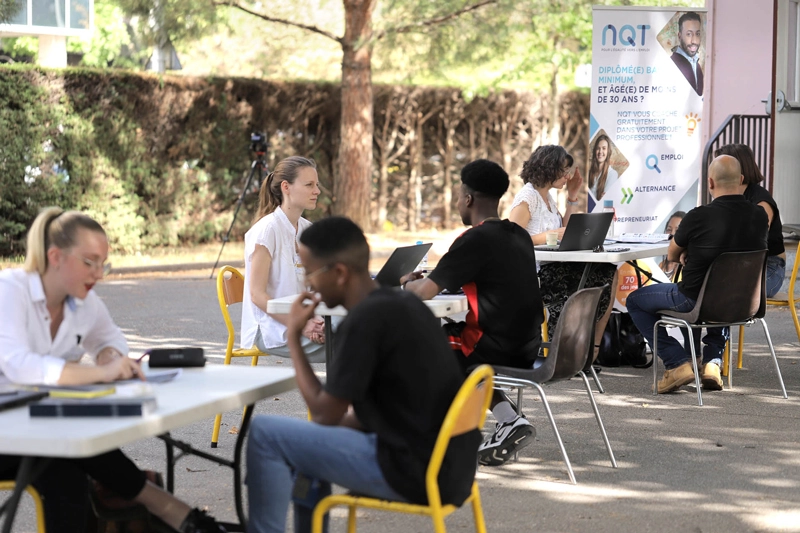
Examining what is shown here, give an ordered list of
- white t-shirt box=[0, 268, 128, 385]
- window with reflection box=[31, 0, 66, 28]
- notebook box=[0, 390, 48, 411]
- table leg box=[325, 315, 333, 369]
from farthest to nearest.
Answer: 1. window with reflection box=[31, 0, 66, 28]
2. table leg box=[325, 315, 333, 369]
3. white t-shirt box=[0, 268, 128, 385]
4. notebook box=[0, 390, 48, 411]

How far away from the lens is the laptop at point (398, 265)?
4.83 meters

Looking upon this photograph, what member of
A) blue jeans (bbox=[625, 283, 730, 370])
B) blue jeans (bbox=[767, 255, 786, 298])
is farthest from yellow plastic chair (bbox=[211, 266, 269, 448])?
blue jeans (bbox=[767, 255, 786, 298])

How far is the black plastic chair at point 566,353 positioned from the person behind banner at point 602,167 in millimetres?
5470

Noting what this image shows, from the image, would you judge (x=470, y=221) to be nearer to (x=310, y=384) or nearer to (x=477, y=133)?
(x=310, y=384)

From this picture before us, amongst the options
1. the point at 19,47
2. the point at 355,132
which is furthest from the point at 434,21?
the point at 19,47

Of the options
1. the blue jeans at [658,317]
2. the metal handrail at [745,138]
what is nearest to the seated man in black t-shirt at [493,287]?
the blue jeans at [658,317]

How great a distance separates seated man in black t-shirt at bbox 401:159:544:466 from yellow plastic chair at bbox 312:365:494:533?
1.57m

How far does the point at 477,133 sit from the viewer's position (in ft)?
65.0

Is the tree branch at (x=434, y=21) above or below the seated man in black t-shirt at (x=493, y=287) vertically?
above

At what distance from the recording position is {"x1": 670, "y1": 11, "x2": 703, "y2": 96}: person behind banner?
10.4 m

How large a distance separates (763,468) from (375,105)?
45.4ft

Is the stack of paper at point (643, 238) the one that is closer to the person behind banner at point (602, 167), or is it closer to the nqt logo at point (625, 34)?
the person behind banner at point (602, 167)

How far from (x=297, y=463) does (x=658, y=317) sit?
165 inches

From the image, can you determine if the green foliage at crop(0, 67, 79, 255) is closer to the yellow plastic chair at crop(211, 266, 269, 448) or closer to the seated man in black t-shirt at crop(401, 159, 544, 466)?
the yellow plastic chair at crop(211, 266, 269, 448)
